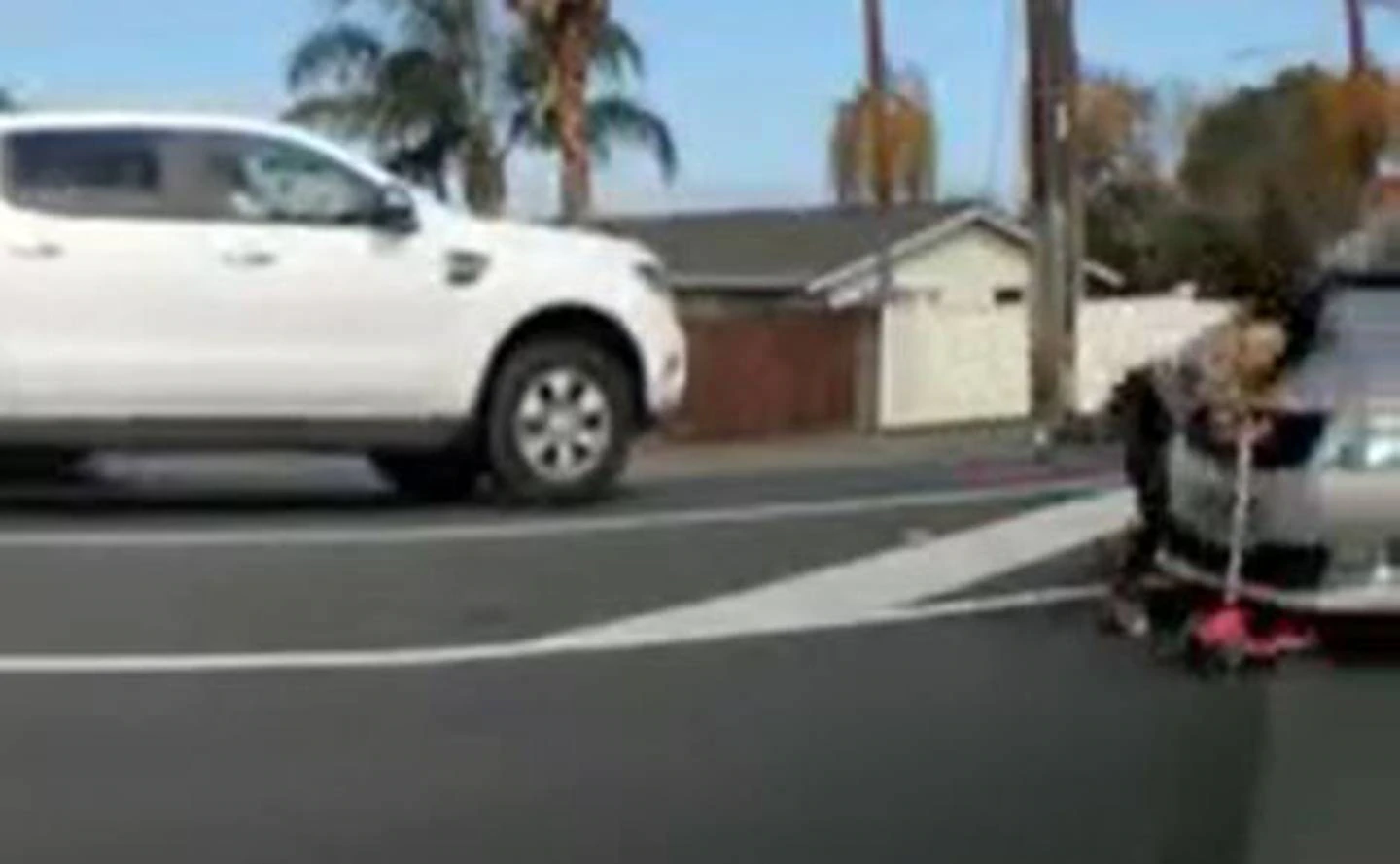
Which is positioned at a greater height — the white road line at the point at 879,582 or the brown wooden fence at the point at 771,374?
the brown wooden fence at the point at 771,374

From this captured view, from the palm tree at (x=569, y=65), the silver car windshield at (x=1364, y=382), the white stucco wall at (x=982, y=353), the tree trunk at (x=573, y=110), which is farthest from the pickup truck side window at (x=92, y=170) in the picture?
the tree trunk at (x=573, y=110)

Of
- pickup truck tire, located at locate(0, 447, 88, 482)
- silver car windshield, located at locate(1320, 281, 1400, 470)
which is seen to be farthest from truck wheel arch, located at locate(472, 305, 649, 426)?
silver car windshield, located at locate(1320, 281, 1400, 470)

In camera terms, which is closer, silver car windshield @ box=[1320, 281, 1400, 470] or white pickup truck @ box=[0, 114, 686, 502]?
silver car windshield @ box=[1320, 281, 1400, 470]

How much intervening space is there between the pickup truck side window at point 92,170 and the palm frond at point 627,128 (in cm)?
3003

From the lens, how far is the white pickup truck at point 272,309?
15.0 metres

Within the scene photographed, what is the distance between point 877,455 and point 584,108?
733 inches

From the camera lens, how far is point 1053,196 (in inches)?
1314

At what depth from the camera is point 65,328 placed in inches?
590

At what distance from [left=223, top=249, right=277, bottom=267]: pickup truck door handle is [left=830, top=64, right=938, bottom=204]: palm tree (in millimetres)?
50989

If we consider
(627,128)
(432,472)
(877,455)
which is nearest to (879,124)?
(627,128)

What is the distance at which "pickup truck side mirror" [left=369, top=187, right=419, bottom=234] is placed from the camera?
15.2m

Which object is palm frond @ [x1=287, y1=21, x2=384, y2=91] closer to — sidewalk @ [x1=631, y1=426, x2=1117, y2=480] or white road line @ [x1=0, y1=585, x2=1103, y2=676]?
sidewalk @ [x1=631, y1=426, x2=1117, y2=480]

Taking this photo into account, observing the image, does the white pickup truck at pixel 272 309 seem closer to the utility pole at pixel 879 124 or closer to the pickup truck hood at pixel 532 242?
the pickup truck hood at pixel 532 242

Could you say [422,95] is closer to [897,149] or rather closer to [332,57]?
[332,57]
